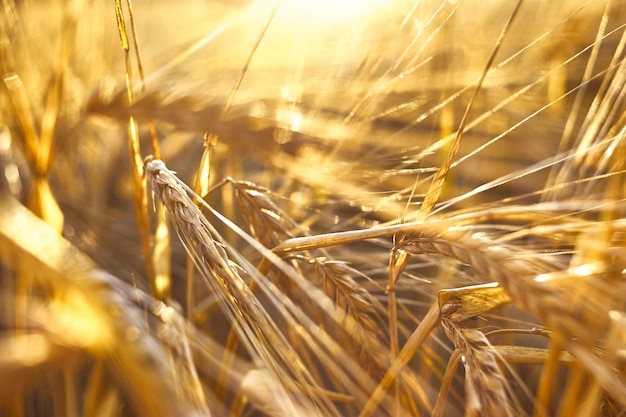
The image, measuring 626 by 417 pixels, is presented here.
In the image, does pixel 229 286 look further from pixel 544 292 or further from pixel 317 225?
pixel 317 225

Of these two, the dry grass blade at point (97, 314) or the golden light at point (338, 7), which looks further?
the golden light at point (338, 7)

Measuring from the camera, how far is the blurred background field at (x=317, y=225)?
14.5 inches

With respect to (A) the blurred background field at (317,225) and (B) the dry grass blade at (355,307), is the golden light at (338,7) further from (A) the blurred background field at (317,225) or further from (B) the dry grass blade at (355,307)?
(B) the dry grass blade at (355,307)

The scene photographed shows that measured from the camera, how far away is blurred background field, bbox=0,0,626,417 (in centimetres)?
37

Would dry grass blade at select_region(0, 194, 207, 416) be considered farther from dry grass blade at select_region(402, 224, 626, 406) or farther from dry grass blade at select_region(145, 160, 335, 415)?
dry grass blade at select_region(402, 224, 626, 406)

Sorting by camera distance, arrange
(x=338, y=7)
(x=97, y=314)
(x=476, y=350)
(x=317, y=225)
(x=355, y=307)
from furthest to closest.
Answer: (x=317, y=225) → (x=338, y=7) → (x=355, y=307) → (x=476, y=350) → (x=97, y=314)

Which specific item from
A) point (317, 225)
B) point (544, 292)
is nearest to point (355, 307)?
point (544, 292)

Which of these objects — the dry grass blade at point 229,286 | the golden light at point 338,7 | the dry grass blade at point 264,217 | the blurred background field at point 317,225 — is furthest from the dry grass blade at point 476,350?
the golden light at point 338,7

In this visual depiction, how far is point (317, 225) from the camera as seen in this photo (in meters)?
1.23

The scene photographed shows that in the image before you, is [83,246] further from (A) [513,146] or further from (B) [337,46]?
(A) [513,146]

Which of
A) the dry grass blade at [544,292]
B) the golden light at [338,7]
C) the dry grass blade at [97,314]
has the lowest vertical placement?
the dry grass blade at [544,292]

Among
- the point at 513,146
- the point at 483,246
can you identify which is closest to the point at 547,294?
the point at 483,246

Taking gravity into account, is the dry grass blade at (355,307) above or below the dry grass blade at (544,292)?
below

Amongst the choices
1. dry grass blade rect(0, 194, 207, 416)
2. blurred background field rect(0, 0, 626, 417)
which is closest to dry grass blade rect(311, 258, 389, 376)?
blurred background field rect(0, 0, 626, 417)
